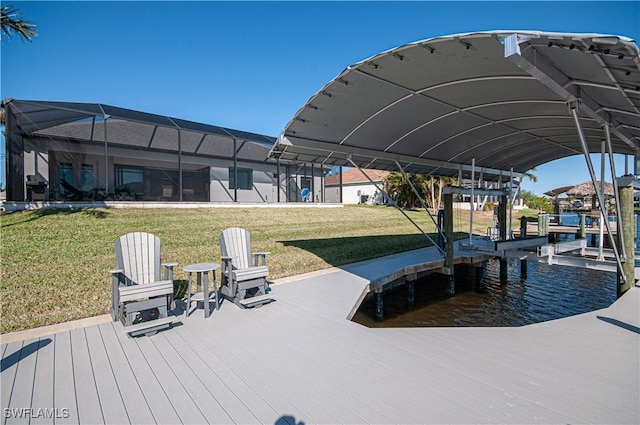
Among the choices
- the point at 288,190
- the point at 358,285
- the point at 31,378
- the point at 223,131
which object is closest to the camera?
the point at 31,378

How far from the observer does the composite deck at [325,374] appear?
96.8 inches

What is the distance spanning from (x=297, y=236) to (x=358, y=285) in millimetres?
5662

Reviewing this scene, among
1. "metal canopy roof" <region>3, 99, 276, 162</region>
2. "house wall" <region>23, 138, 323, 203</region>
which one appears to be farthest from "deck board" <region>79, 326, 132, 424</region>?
"metal canopy roof" <region>3, 99, 276, 162</region>

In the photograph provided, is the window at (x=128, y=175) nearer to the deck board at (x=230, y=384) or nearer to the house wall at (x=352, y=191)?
the deck board at (x=230, y=384)

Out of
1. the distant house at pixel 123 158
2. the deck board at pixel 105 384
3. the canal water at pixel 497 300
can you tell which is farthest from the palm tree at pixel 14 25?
the canal water at pixel 497 300

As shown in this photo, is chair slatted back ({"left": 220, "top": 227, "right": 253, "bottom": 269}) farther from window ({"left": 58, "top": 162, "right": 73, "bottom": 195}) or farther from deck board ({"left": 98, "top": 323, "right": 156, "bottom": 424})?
window ({"left": 58, "top": 162, "right": 73, "bottom": 195})

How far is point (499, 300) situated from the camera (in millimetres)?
7891

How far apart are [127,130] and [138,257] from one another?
1335 centimetres

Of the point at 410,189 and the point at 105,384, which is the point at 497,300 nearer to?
the point at 105,384

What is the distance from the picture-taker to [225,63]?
14758 millimetres

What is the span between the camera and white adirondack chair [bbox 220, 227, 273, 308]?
494cm

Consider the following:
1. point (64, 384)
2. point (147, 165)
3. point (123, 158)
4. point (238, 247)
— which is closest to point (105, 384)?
point (64, 384)

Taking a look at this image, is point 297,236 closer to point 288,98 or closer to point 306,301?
point 306,301

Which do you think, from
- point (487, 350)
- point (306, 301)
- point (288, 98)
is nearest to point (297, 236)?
point (306, 301)
